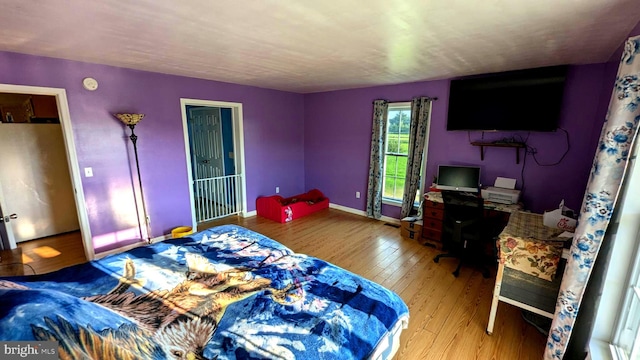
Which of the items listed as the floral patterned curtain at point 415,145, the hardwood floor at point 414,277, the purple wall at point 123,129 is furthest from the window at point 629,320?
the purple wall at point 123,129

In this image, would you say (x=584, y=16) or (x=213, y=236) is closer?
(x=584, y=16)

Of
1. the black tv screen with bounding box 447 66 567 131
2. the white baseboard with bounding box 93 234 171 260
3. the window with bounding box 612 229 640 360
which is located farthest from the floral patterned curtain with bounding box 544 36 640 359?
the white baseboard with bounding box 93 234 171 260

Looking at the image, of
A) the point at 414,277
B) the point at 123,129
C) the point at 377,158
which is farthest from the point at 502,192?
the point at 123,129

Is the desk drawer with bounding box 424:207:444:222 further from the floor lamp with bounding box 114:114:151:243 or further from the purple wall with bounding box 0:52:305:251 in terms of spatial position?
the floor lamp with bounding box 114:114:151:243

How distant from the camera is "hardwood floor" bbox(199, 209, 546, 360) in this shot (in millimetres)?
1953

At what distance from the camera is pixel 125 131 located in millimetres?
3271

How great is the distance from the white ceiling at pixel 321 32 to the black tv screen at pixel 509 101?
0.63ft

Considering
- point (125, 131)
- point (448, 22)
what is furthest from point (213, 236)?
point (448, 22)

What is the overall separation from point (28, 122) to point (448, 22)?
526cm

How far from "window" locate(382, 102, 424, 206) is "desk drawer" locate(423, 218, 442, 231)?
0.64 metres

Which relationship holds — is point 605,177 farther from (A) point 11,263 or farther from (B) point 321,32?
(A) point 11,263

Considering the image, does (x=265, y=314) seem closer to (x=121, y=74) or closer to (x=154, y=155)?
(x=154, y=155)

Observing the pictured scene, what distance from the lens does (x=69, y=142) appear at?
9.42 ft

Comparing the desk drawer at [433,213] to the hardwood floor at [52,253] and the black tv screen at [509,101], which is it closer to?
the black tv screen at [509,101]
